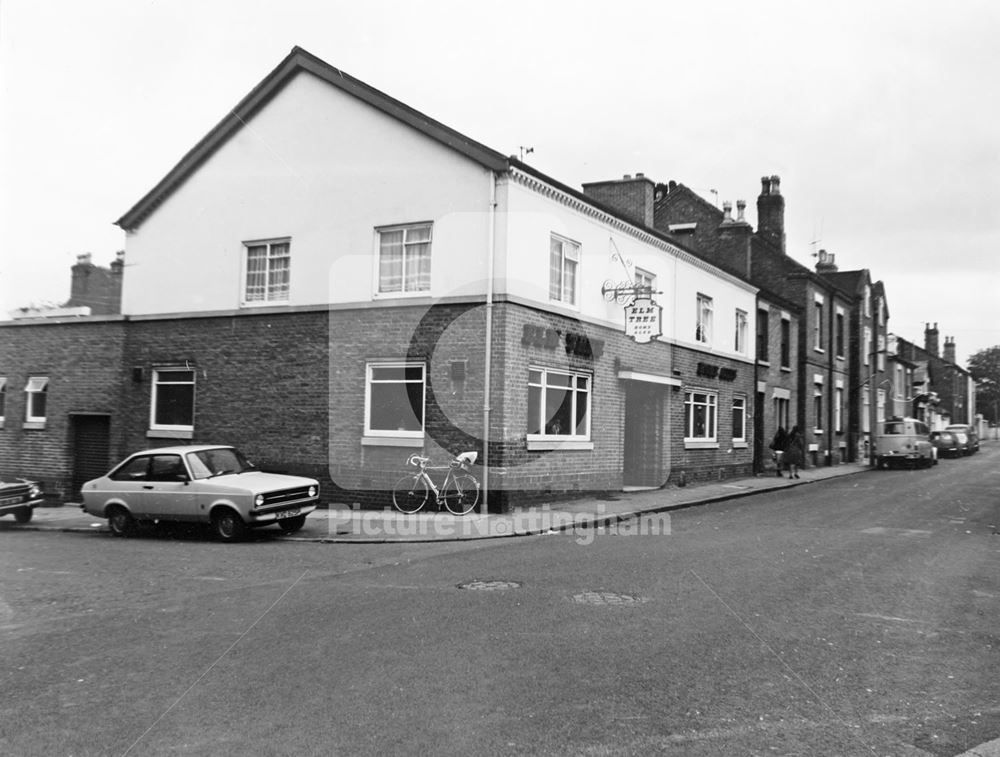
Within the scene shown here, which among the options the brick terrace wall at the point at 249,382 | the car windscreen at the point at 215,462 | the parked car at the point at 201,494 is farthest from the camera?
the brick terrace wall at the point at 249,382

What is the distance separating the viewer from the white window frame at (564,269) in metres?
17.3

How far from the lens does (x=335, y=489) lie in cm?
1717

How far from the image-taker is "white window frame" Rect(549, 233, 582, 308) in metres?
17.3

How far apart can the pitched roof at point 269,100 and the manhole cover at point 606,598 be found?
31.8ft

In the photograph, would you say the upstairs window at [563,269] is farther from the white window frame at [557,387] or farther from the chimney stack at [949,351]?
the chimney stack at [949,351]

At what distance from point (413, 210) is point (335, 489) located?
6096mm

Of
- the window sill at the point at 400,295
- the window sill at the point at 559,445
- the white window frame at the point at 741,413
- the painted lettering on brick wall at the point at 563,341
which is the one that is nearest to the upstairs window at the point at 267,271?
the window sill at the point at 400,295

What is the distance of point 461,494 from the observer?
50.9 ft

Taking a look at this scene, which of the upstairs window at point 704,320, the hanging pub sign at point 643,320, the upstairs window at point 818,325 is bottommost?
the hanging pub sign at point 643,320

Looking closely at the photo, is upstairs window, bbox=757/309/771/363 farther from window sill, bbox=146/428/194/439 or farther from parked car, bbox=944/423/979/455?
parked car, bbox=944/423/979/455

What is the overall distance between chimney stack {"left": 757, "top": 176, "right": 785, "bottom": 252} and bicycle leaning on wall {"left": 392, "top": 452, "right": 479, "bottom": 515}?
2325 centimetres

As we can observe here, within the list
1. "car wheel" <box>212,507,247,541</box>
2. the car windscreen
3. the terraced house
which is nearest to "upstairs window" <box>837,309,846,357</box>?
the terraced house

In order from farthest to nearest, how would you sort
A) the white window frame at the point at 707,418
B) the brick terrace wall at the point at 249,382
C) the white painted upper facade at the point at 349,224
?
the white window frame at the point at 707,418
the brick terrace wall at the point at 249,382
the white painted upper facade at the point at 349,224

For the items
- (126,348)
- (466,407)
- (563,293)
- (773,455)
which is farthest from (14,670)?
(773,455)
